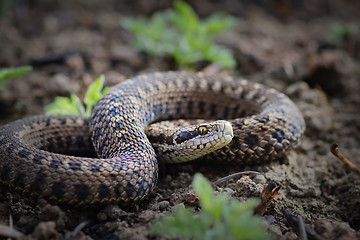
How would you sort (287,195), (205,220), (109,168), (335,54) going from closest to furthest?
(205,220)
(109,168)
(287,195)
(335,54)

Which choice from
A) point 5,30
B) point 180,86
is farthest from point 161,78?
point 5,30

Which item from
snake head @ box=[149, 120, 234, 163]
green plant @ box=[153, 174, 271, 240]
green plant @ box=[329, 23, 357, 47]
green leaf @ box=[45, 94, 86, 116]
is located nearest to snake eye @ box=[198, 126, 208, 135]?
snake head @ box=[149, 120, 234, 163]

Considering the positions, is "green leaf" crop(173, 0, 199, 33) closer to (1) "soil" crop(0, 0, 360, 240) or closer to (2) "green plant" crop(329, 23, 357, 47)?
(1) "soil" crop(0, 0, 360, 240)

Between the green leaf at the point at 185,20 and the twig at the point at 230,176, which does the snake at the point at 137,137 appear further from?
the green leaf at the point at 185,20

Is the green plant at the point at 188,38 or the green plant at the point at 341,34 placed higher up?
the green plant at the point at 188,38

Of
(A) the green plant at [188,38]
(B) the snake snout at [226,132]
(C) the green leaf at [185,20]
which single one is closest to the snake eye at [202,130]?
(B) the snake snout at [226,132]

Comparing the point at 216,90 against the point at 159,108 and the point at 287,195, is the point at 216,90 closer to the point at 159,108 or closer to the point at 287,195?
the point at 159,108
